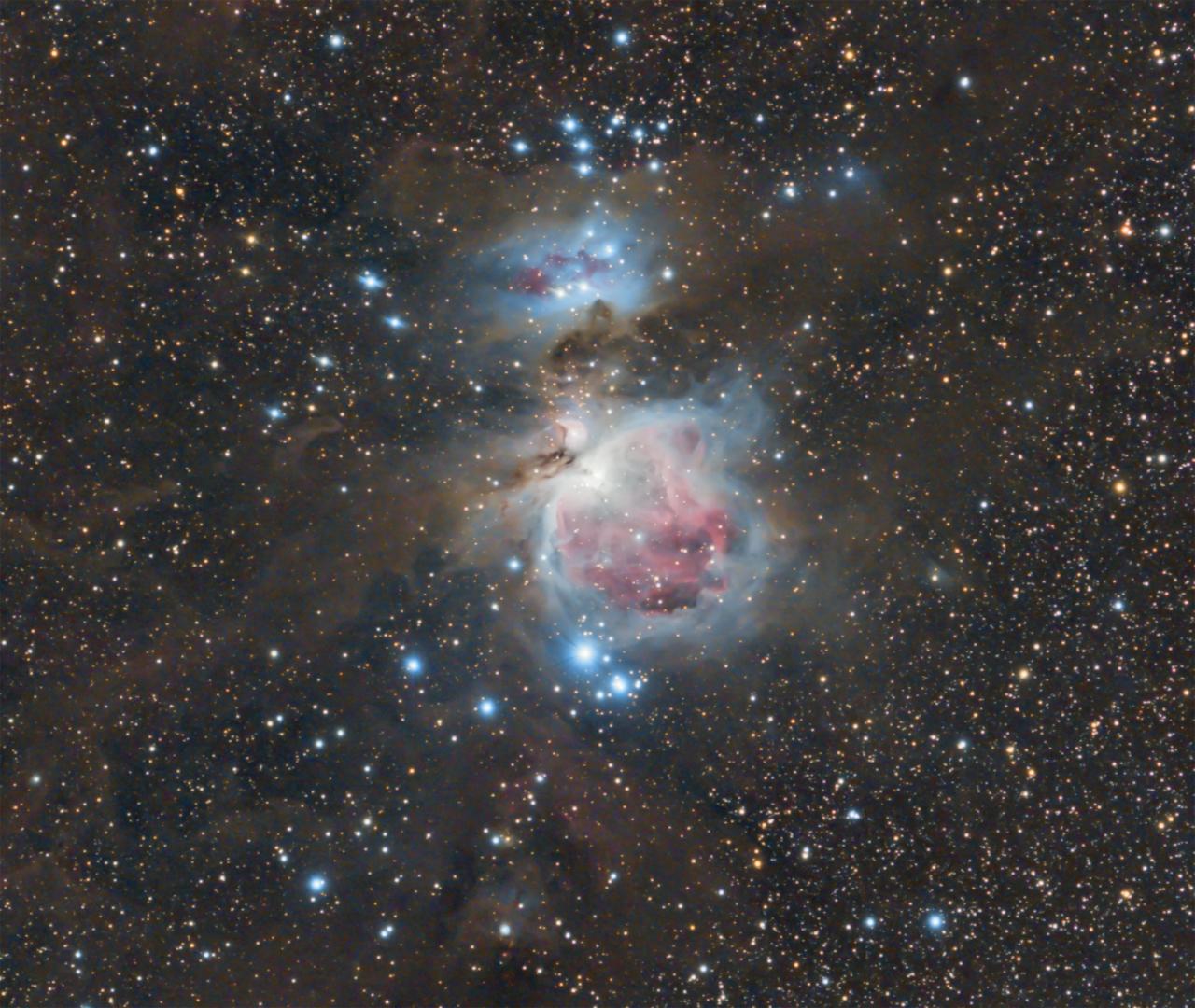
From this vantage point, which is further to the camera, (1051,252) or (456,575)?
(456,575)

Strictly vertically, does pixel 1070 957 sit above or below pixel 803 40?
below

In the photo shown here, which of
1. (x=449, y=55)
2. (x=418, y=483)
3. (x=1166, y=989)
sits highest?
(x=449, y=55)

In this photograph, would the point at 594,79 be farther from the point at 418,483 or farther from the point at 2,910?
the point at 2,910

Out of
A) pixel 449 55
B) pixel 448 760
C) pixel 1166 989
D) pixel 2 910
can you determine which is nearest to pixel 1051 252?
pixel 449 55

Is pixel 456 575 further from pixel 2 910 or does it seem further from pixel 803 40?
pixel 803 40

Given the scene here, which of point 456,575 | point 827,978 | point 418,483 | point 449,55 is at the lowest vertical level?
point 827,978

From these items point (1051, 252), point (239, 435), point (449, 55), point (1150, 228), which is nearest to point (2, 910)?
point (239, 435)

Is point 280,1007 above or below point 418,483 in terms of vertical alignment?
below

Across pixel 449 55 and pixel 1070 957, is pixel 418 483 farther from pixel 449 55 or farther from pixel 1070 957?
pixel 1070 957

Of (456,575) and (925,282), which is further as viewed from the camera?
(456,575)
